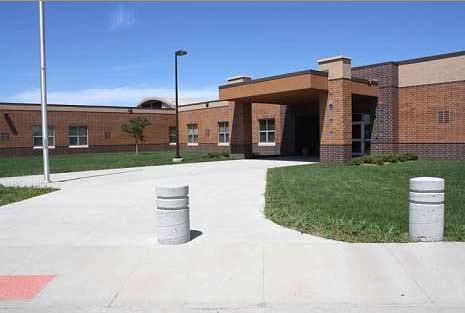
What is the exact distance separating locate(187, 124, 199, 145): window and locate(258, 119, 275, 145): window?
971 centimetres

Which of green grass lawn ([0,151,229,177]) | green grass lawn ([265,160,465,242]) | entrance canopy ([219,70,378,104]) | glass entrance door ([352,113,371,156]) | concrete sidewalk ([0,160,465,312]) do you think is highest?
entrance canopy ([219,70,378,104])

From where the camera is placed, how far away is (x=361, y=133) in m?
25.6

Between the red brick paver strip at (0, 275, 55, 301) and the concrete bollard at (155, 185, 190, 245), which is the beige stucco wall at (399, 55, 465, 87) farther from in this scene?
the red brick paver strip at (0, 275, 55, 301)

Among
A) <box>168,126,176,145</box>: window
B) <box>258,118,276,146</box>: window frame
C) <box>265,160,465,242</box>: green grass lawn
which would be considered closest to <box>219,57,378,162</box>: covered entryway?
<box>258,118,276,146</box>: window frame

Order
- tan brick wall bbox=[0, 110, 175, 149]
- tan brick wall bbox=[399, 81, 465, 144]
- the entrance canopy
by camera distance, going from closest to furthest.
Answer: the entrance canopy
tan brick wall bbox=[399, 81, 465, 144]
tan brick wall bbox=[0, 110, 175, 149]

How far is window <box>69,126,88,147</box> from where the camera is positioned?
40.9m

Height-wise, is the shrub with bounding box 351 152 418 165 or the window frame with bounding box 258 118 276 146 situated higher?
the window frame with bounding box 258 118 276 146

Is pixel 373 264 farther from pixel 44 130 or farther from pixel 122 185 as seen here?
pixel 44 130

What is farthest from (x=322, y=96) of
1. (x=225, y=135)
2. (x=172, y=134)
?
(x=172, y=134)

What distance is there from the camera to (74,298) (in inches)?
198

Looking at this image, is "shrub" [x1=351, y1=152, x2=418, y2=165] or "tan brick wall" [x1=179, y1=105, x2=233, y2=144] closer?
"shrub" [x1=351, y1=152, x2=418, y2=165]

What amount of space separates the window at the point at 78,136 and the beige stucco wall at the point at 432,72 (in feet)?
94.7

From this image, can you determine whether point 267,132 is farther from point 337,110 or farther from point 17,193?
point 17,193

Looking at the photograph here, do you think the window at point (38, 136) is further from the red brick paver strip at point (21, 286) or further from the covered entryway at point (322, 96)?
the red brick paver strip at point (21, 286)
